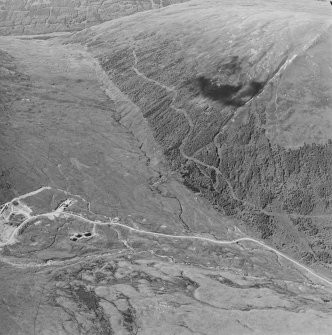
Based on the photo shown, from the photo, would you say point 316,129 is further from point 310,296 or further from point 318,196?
point 310,296

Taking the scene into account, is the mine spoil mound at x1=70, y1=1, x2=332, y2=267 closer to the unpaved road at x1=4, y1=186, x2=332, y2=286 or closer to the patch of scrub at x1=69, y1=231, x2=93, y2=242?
the unpaved road at x1=4, y1=186, x2=332, y2=286

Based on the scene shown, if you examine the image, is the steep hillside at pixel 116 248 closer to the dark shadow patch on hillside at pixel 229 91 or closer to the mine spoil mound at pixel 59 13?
the dark shadow patch on hillside at pixel 229 91

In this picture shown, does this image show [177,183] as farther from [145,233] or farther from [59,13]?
[59,13]

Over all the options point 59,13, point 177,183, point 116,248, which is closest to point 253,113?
point 177,183

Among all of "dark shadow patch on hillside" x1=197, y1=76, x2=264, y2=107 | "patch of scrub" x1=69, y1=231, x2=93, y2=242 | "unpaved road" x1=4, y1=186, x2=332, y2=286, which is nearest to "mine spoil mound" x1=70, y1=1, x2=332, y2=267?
"dark shadow patch on hillside" x1=197, y1=76, x2=264, y2=107

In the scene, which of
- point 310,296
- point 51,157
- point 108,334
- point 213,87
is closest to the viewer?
point 108,334

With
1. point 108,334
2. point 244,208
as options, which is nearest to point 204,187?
point 244,208
